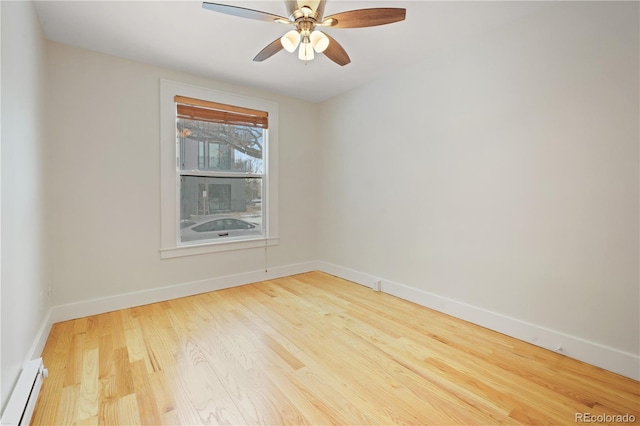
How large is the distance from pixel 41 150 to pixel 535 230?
3.88 metres

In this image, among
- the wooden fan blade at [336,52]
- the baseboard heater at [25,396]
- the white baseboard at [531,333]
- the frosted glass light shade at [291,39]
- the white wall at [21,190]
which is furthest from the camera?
the wooden fan blade at [336,52]

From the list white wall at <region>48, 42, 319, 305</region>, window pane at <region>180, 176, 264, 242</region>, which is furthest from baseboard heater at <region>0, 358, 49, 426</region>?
window pane at <region>180, 176, 264, 242</region>

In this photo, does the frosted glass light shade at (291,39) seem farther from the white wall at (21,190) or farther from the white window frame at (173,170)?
the white window frame at (173,170)

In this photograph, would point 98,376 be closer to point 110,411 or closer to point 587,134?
point 110,411

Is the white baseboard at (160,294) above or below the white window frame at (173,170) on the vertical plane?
below

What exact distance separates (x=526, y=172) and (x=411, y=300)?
164 cm

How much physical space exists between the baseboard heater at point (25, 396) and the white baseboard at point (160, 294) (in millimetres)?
1073

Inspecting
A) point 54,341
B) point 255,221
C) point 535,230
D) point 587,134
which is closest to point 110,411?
point 54,341

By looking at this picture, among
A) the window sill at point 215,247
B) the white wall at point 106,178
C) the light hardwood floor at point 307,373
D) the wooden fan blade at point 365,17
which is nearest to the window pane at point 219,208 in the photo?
the window sill at point 215,247

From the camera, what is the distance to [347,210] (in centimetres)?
404

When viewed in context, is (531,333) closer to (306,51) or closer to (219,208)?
(306,51)

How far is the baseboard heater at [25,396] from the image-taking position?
1339 millimetres

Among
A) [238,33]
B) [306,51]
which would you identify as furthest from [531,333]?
[238,33]

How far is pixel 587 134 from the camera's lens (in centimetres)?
204
